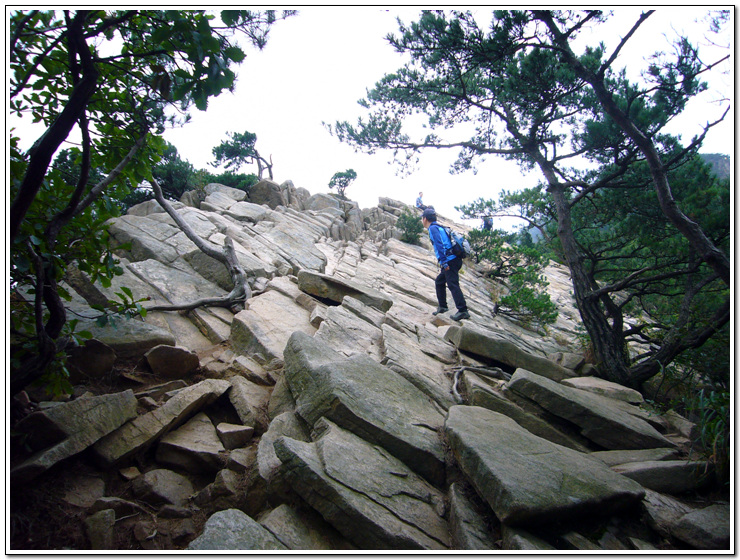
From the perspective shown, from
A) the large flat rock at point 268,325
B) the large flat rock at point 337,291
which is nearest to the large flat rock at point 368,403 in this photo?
the large flat rock at point 268,325

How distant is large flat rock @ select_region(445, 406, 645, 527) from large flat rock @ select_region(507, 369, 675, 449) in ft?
3.36

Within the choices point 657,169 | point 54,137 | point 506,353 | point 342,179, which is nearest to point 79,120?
point 54,137

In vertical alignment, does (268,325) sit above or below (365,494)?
above

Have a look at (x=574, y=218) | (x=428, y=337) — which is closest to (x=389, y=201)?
(x=574, y=218)

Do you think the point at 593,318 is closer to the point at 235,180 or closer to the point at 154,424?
the point at 154,424

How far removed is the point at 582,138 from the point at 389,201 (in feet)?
90.3

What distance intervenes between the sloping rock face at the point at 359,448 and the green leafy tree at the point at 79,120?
1021 mm

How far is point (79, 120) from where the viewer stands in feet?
10.7

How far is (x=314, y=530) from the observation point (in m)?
2.92

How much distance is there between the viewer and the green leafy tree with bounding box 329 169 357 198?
36.1 m

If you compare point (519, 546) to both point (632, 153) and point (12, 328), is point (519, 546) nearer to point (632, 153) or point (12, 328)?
point (12, 328)

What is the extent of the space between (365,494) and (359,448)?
547mm

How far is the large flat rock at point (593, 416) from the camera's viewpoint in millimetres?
4609

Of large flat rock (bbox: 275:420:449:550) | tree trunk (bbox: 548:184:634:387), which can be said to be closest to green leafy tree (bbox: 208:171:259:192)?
tree trunk (bbox: 548:184:634:387)
